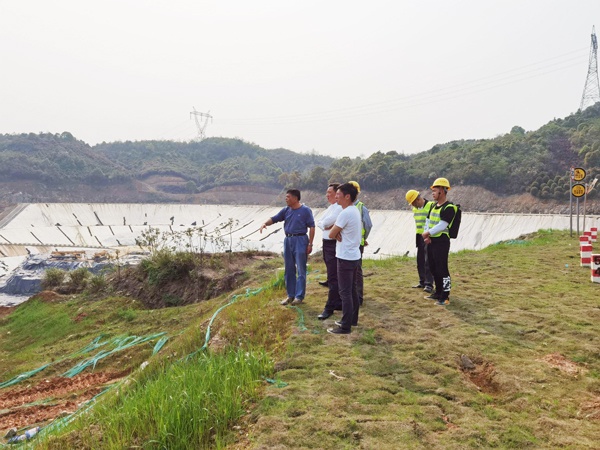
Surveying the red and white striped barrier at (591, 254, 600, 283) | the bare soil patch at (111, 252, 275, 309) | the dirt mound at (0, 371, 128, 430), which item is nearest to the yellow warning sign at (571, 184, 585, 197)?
the red and white striped barrier at (591, 254, 600, 283)

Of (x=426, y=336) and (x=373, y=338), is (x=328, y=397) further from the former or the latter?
(x=426, y=336)

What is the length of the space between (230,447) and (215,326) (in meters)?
3.13

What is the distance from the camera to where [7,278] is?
26.0m

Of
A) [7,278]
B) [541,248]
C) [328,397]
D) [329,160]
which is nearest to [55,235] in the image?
[7,278]

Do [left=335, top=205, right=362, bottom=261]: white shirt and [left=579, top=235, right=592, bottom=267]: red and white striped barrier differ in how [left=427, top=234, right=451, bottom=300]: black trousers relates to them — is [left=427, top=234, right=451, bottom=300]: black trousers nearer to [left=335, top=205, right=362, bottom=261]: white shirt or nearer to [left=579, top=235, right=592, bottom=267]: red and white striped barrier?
[left=335, top=205, right=362, bottom=261]: white shirt

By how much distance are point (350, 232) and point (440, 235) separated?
75.6 inches

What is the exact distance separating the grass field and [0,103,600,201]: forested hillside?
108 feet

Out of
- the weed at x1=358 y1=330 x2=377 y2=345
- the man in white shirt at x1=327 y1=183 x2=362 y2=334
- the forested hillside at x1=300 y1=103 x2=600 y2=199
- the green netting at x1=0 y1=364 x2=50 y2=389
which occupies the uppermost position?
the forested hillside at x1=300 y1=103 x2=600 y2=199

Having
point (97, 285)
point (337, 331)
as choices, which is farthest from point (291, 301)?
point (97, 285)

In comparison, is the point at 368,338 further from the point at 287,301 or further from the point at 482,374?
the point at 287,301

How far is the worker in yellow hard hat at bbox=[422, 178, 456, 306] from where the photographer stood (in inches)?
243

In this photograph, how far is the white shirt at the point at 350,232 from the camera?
16.2 feet

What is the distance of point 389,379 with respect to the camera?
4.03 meters

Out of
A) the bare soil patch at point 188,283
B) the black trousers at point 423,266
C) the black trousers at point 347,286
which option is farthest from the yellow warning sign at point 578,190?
the black trousers at point 347,286
